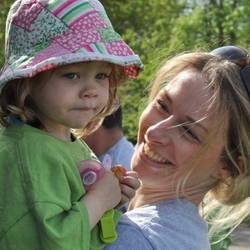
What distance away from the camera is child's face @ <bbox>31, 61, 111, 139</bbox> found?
2.22 meters

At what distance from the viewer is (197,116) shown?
2.55m

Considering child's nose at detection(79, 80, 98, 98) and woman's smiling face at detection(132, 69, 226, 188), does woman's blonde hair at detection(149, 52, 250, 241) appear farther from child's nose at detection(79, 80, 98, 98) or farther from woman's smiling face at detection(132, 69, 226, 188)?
child's nose at detection(79, 80, 98, 98)

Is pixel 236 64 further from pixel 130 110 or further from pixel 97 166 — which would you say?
pixel 130 110

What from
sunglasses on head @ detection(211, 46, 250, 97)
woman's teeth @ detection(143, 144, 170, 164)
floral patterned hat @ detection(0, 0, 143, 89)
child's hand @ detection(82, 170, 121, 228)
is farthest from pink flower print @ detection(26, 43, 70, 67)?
sunglasses on head @ detection(211, 46, 250, 97)

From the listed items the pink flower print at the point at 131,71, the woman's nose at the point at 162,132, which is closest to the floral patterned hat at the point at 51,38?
the pink flower print at the point at 131,71

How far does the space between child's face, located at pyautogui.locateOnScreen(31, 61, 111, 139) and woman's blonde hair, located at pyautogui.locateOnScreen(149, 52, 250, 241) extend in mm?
474

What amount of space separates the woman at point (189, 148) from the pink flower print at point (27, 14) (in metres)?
0.65

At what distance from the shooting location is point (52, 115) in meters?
2.25

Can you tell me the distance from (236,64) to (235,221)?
714mm

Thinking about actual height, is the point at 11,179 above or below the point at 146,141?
above

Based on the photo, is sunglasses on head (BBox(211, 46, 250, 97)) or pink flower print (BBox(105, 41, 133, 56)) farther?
sunglasses on head (BBox(211, 46, 250, 97))

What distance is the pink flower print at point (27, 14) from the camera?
7.39 feet

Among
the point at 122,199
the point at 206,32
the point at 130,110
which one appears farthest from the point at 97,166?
the point at 206,32

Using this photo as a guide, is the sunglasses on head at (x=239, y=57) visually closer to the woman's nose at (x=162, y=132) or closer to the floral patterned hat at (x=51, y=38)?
the woman's nose at (x=162, y=132)
